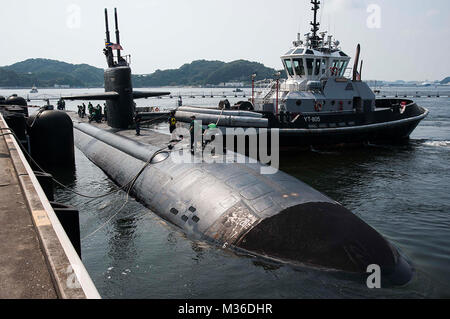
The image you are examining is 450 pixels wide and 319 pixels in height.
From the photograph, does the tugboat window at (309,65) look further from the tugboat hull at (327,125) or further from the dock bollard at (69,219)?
the dock bollard at (69,219)

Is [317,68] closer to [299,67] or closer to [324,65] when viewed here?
[324,65]

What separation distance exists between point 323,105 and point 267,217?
870 inches

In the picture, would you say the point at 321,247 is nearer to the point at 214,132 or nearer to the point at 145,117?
the point at 214,132

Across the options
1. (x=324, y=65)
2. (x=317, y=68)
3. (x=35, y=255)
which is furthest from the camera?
(x=324, y=65)

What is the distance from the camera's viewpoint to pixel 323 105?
29.4 m

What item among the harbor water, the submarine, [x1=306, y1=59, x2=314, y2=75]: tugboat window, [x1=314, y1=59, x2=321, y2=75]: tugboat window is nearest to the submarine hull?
the submarine

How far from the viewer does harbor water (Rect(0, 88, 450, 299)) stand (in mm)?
8219

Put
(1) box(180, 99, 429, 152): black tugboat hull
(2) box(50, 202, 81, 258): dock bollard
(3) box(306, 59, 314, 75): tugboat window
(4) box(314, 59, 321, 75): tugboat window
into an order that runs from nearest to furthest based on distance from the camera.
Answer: (2) box(50, 202, 81, 258): dock bollard < (1) box(180, 99, 429, 152): black tugboat hull < (3) box(306, 59, 314, 75): tugboat window < (4) box(314, 59, 321, 75): tugboat window

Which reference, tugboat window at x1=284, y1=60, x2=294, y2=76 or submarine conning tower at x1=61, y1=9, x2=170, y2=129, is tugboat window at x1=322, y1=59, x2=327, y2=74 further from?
submarine conning tower at x1=61, y1=9, x2=170, y2=129

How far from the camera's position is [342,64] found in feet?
106

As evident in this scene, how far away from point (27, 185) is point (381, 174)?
18.5 meters

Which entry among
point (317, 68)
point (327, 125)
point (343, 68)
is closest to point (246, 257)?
point (327, 125)
